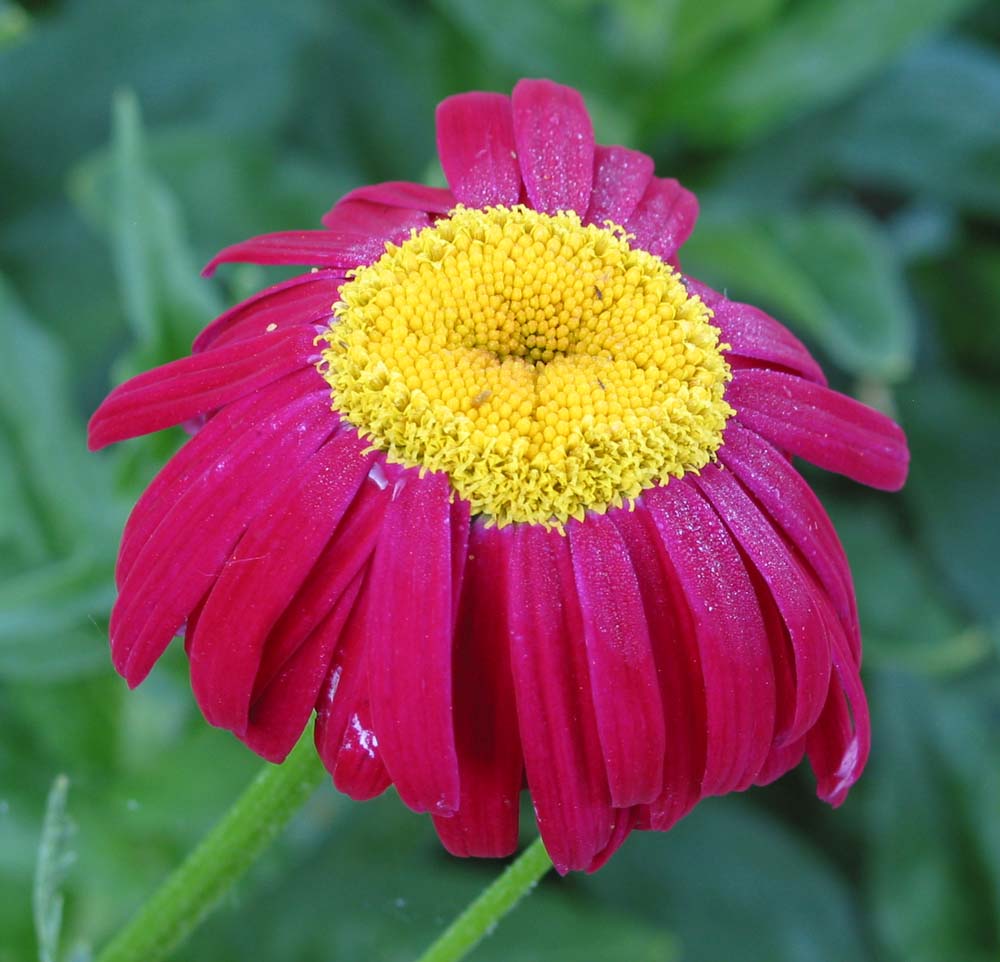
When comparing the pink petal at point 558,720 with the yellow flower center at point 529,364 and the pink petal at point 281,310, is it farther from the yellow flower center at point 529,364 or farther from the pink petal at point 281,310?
the pink petal at point 281,310

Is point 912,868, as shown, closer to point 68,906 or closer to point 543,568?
point 68,906

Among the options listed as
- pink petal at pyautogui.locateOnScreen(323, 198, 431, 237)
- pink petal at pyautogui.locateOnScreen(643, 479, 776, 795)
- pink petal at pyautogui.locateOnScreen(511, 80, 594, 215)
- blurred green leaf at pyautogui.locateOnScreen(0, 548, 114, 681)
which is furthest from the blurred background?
pink petal at pyautogui.locateOnScreen(643, 479, 776, 795)

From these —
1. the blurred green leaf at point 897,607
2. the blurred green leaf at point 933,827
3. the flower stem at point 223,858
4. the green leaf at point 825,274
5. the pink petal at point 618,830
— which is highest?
the flower stem at point 223,858

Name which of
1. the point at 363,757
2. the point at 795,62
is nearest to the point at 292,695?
the point at 363,757

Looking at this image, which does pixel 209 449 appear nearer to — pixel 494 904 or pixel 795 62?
pixel 494 904

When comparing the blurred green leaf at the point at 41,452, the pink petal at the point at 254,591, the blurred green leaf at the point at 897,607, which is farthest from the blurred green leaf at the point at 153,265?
the blurred green leaf at the point at 897,607
